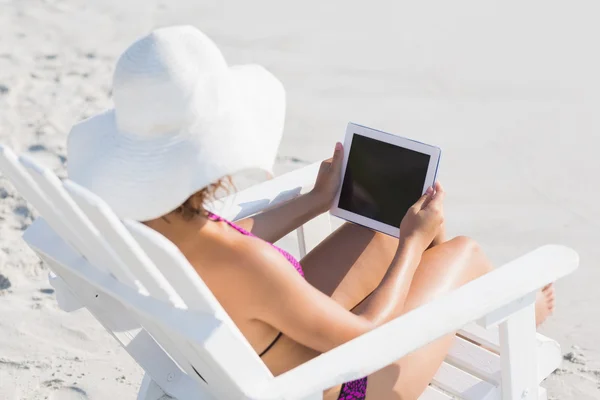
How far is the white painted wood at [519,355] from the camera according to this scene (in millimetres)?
2188

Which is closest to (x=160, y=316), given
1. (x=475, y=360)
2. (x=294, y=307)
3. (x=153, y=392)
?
(x=294, y=307)

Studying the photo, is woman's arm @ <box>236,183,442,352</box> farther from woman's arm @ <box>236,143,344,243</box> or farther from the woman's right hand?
woman's arm @ <box>236,143,344,243</box>

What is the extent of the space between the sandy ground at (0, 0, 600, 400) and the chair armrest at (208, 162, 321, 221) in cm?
70

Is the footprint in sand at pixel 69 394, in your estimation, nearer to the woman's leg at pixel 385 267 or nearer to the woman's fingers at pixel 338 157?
the woman's leg at pixel 385 267

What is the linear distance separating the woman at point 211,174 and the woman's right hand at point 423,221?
0.25 feet

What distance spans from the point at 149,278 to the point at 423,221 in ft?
2.58

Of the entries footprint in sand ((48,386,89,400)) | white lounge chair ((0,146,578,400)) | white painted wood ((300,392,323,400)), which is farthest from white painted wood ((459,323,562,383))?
footprint in sand ((48,386,89,400))

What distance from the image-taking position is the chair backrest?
5.79 feet

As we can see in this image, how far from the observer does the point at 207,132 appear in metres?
1.87

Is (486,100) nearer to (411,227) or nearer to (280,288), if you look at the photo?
(411,227)

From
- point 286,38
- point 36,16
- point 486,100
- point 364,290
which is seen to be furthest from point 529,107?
point 36,16

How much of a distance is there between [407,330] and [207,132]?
0.55m

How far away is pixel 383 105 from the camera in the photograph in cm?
471

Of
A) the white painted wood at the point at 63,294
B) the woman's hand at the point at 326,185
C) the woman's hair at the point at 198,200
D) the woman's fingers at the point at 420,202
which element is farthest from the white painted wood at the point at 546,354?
the white painted wood at the point at 63,294
